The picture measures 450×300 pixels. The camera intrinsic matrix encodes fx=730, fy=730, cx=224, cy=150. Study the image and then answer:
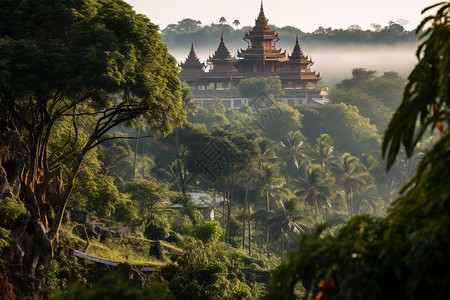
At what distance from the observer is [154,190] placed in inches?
1597

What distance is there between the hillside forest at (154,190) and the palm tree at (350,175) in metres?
3.82

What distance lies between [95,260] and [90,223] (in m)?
3.45

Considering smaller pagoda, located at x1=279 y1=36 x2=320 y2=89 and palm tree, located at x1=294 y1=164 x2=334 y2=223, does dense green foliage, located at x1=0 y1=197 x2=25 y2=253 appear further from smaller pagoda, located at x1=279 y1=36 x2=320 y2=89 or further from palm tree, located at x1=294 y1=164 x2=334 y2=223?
smaller pagoda, located at x1=279 y1=36 x2=320 y2=89

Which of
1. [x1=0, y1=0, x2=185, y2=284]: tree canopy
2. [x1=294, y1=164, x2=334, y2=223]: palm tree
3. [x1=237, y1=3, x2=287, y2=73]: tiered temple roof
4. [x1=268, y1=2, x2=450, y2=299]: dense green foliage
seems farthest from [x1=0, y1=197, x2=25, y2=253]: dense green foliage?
[x1=237, y1=3, x2=287, y2=73]: tiered temple roof

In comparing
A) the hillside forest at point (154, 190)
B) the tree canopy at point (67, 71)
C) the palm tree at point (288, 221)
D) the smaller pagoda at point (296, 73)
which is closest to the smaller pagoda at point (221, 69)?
the smaller pagoda at point (296, 73)

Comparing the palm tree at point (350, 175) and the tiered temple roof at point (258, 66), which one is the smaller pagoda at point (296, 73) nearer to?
the tiered temple roof at point (258, 66)

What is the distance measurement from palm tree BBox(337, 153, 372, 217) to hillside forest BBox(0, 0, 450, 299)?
150 inches

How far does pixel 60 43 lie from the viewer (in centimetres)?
1975

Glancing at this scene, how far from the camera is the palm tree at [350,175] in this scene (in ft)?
213

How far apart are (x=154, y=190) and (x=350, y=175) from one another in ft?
95.0

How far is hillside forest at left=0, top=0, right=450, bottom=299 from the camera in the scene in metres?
6.62

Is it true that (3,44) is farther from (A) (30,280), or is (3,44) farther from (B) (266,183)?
(B) (266,183)

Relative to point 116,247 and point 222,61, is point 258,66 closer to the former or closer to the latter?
point 222,61

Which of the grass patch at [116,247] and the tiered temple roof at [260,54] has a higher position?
the tiered temple roof at [260,54]
